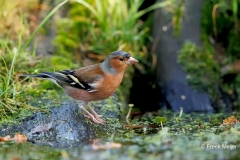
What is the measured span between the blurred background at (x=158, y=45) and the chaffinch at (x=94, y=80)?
1.44m

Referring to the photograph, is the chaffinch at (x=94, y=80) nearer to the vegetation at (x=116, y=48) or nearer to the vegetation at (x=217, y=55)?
the vegetation at (x=116, y=48)

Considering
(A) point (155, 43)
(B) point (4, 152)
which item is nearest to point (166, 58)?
(A) point (155, 43)

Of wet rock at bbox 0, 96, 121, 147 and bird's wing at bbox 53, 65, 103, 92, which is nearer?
wet rock at bbox 0, 96, 121, 147

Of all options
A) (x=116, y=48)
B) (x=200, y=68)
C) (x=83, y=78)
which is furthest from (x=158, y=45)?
(x=83, y=78)

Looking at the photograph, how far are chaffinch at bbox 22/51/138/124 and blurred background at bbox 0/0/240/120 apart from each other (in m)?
1.44

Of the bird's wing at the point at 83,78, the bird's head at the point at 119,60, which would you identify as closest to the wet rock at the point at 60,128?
the bird's wing at the point at 83,78

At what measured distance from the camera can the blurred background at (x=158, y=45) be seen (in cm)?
754

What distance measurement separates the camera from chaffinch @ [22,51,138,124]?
5605 mm

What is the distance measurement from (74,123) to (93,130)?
22 centimetres

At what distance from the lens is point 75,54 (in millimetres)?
8109

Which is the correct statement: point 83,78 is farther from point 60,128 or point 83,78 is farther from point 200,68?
point 200,68

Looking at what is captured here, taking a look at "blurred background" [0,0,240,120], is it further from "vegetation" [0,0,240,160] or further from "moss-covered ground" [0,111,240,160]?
"moss-covered ground" [0,111,240,160]

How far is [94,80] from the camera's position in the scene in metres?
5.64

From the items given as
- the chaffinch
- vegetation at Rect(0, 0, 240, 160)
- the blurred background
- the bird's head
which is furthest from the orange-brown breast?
the blurred background
